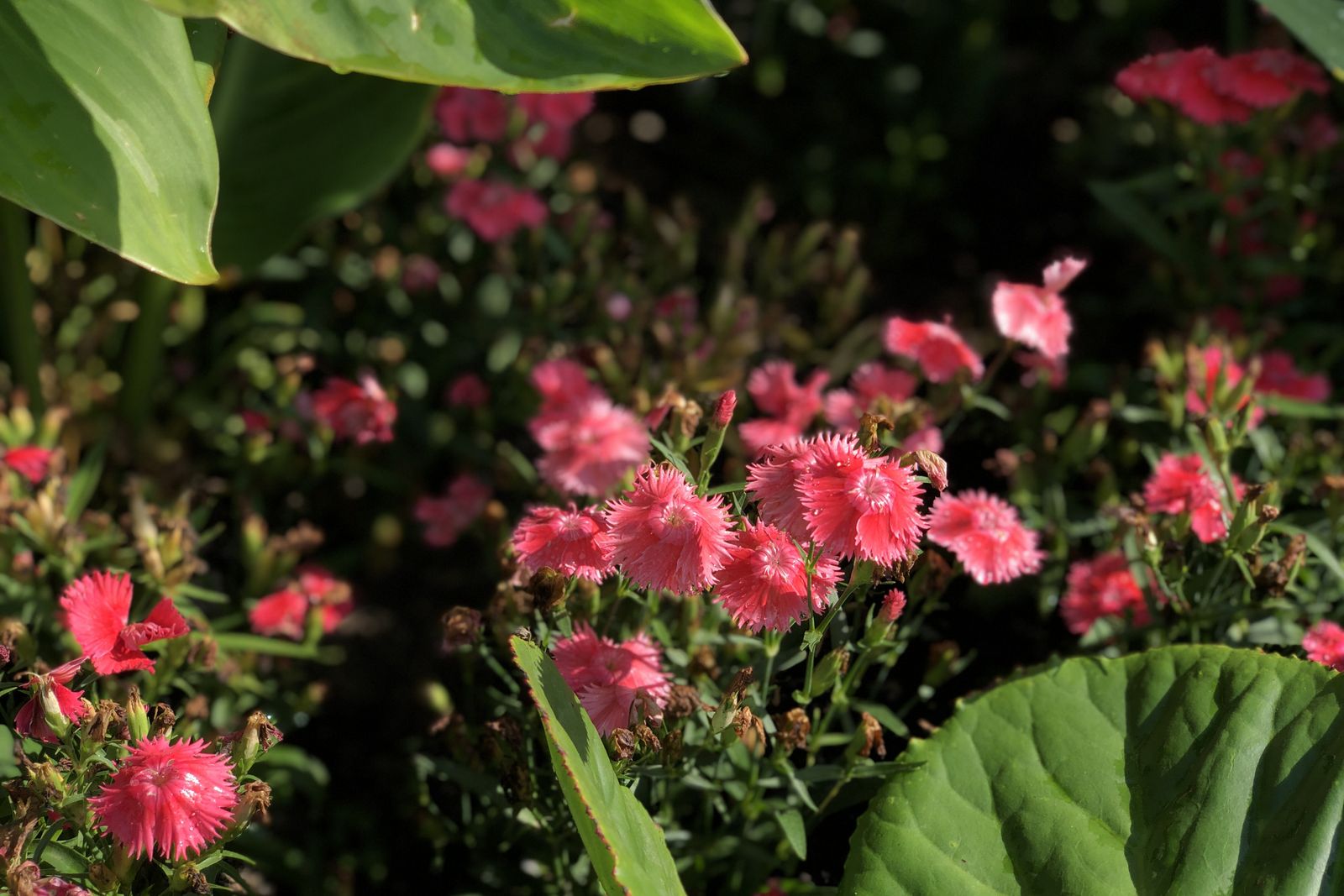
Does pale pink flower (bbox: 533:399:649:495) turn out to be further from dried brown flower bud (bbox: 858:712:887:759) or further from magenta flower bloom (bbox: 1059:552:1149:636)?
magenta flower bloom (bbox: 1059:552:1149:636)

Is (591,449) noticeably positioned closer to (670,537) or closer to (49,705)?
(670,537)

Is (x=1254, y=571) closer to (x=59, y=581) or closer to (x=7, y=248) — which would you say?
(x=59, y=581)

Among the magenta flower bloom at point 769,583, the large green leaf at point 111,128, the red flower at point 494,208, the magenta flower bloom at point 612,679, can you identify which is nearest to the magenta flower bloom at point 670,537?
the magenta flower bloom at point 769,583

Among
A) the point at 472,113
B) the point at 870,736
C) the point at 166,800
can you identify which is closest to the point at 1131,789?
the point at 870,736

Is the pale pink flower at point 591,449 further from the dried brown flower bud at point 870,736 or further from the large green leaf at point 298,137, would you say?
the large green leaf at point 298,137

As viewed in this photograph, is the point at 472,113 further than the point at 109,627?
Yes

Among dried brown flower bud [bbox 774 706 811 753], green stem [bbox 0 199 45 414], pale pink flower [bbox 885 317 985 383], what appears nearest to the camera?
dried brown flower bud [bbox 774 706 811 753]

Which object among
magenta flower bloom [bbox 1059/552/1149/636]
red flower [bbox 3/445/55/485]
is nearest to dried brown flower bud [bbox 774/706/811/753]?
magenta flower bloom [bbox 1059/552/1149/636]
